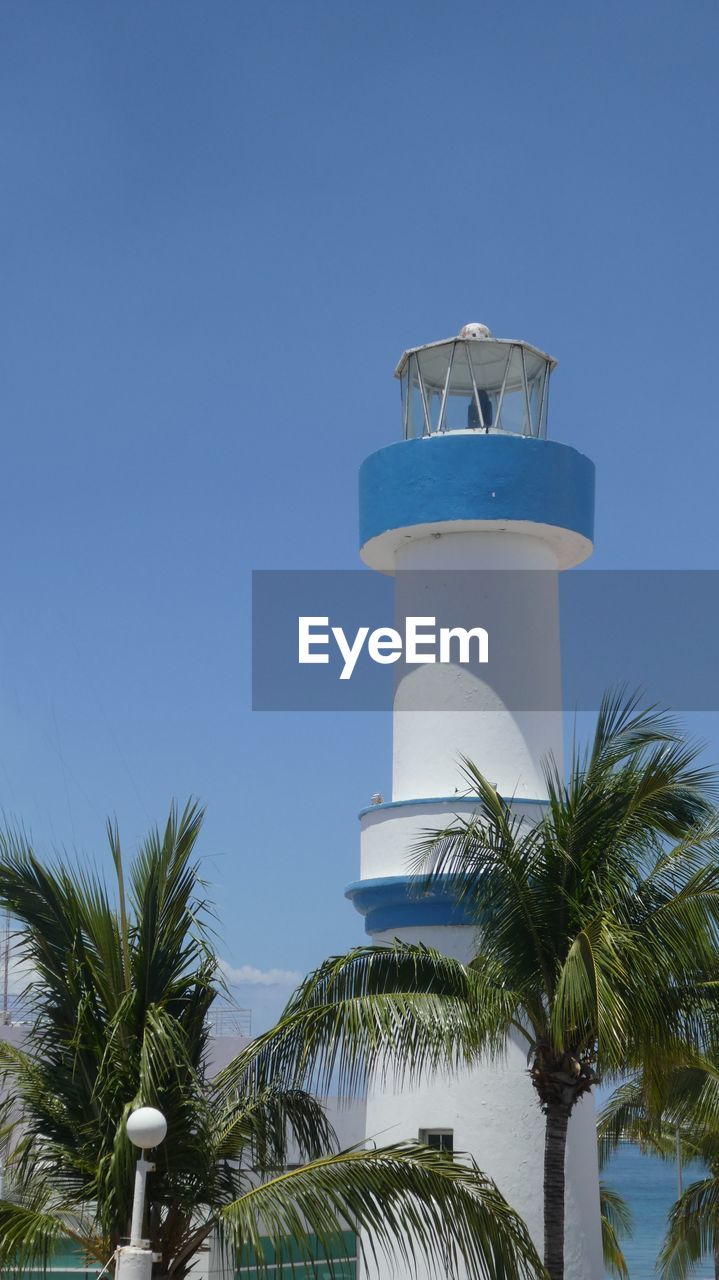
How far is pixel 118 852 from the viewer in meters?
13.3

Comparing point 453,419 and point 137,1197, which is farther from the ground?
point 453,419

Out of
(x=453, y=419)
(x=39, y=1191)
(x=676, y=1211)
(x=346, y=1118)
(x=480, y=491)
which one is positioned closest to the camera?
(x=39, y=1191)

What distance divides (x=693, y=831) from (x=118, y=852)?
4819 mm

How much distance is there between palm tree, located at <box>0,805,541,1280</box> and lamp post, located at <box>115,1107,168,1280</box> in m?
1.06

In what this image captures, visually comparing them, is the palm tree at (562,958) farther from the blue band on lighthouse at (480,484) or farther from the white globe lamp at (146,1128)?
the blue band on lighthouse at (480,484)

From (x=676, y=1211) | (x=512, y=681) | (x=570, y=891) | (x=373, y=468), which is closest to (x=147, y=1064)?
(x=570, y=891)

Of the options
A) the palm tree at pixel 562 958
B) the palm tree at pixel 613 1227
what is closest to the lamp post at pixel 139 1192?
the palm tree at pixel 562 958

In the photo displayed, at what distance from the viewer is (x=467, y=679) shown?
19094 millimetres

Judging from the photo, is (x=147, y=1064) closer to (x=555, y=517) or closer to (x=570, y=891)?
(x=570, y=891)

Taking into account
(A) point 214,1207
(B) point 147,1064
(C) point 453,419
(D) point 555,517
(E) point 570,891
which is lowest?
(A) point 214,1207

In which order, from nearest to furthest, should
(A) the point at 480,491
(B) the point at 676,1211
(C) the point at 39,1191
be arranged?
(C) the point at 39,1191 < (A) the point at 480,491 < (B) the point at 676,1211

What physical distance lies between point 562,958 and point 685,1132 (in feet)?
40.8

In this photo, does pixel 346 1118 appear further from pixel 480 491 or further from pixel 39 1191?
pixel 39 1191

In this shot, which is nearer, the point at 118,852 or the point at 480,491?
the point at 118,852
